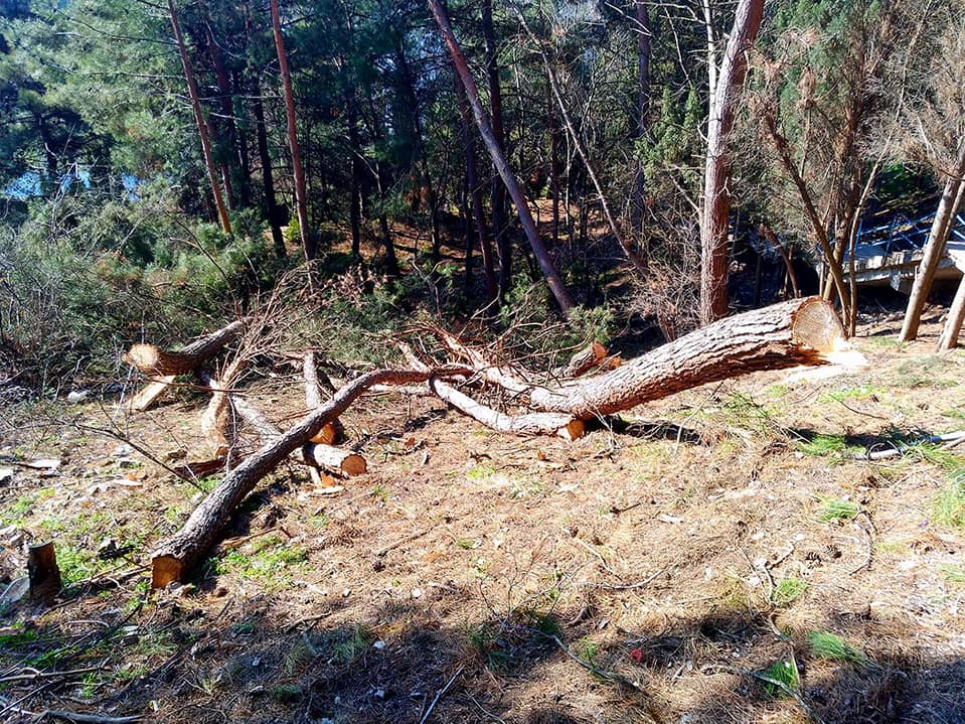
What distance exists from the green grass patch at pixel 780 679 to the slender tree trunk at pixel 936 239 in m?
7.06

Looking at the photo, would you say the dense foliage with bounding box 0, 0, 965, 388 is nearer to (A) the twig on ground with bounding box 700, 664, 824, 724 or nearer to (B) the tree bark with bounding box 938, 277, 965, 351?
(B) the tree bark with bounding box 938, 277, 965, 351

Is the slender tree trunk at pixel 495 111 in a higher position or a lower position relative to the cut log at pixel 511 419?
higher

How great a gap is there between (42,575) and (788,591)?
13.7 feet

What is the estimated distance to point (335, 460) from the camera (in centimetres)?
492

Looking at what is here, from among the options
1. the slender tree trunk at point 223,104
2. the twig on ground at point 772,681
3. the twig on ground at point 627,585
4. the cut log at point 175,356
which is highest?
the slender tree trunk at point 223,104

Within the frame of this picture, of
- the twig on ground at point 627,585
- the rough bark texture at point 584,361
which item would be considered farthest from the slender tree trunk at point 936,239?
the twig on ground at point 627,585

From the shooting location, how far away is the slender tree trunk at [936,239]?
7.29 meters

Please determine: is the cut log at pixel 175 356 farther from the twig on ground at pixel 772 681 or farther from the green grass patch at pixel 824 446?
the green grass patch at pixel 824 446

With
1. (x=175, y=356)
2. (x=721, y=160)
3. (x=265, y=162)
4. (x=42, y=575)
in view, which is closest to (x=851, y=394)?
(x=721, y=160)

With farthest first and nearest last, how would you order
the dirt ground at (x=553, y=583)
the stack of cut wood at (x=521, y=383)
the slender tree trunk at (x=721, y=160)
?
the slender tree trunk at (x=721, y=160) → the stack of cut wood at (x=521, y=383) → the dirt ground at (x=553, y=583)

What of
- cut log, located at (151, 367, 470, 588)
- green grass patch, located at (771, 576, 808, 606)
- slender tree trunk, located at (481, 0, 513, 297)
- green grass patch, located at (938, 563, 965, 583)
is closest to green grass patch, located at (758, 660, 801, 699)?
green grass patch, located at (771, 576, 808, 606)

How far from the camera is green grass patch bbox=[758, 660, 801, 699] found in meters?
2.15

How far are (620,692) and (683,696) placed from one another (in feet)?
0.79

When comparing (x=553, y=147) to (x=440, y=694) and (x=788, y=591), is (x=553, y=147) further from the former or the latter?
(x=440, y=694)
